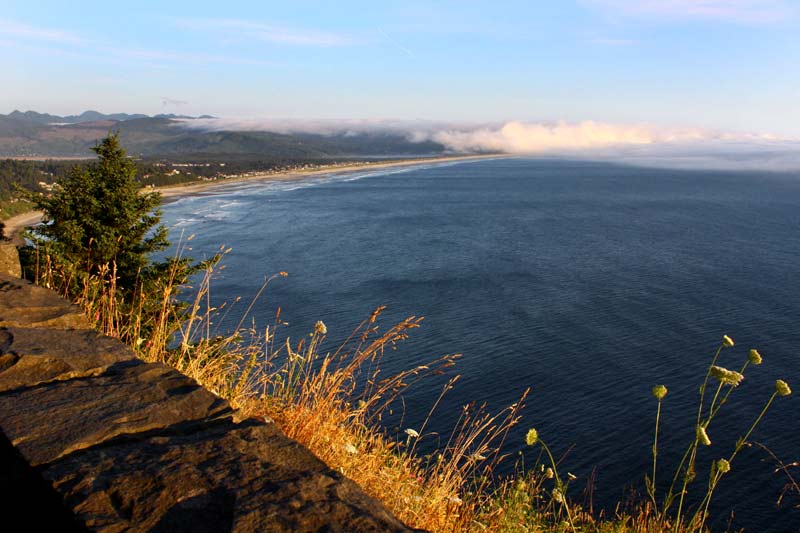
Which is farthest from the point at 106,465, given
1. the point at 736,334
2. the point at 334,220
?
the point at 334,220

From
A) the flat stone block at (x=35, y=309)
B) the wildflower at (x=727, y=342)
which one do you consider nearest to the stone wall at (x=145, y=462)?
the flat stone block at (x=35, y=309)

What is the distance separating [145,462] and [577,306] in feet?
123

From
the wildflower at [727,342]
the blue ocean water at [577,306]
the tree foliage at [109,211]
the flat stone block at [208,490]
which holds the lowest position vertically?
the blue ocean water at [577,306]

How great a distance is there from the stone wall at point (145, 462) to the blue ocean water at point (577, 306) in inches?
134

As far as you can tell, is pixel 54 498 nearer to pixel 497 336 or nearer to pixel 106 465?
pixel 106 465

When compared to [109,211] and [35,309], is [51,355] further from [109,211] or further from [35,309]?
[109,211]

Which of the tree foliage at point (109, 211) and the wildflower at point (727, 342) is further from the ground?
the wildflower at point (727, 342)

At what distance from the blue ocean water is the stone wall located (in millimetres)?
3396

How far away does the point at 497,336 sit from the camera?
107ft

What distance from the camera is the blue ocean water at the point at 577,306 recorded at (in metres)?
23.0

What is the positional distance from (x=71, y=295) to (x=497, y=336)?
92.7 feet

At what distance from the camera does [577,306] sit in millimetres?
37656

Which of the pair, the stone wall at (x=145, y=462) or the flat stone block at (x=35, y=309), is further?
the flat stone block at (x=35, y=309)

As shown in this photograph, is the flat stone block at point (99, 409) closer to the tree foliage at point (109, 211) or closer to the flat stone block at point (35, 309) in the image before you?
the flat stone block at point (35, 309)
